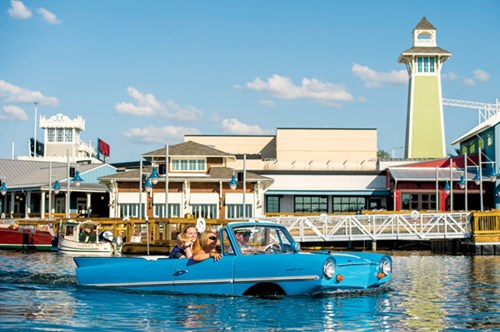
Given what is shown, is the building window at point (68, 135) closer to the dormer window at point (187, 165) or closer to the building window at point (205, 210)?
the dormer window at point (187, 165)

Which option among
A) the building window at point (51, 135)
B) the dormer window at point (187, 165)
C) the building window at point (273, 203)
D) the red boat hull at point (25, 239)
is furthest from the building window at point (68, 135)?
the red boat hull at point (25, 239)

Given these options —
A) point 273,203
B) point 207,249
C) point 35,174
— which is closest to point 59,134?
point 35,174

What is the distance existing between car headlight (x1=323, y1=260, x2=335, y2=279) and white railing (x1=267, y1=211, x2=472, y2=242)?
84.1 feet

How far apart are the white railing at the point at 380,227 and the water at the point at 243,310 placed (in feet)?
70.4

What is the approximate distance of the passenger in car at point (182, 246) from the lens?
16938 mm

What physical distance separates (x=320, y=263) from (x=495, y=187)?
47.5 m

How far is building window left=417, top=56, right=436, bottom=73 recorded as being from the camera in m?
73.8

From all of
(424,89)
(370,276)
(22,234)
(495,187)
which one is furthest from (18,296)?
(424,89)

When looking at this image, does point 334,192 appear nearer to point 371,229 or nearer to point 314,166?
point 314,166

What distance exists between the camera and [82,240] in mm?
38438

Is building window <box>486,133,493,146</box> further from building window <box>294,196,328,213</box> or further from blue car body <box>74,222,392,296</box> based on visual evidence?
blue car body <box>74,222,392,296</box>

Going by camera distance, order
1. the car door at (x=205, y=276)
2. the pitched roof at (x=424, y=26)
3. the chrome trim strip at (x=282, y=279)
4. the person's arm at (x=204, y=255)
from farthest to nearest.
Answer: the pitched roof at (x=424, y=26), the person's arm at (x=204, y=255), the car door at (x=205, y=276), the chrome trim strip at (x=282, y=279)

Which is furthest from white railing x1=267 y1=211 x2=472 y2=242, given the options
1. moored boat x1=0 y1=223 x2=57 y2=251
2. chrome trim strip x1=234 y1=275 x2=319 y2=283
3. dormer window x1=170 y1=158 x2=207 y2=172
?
chrome trim strip x1=234 y1=275 x2=319 y2=283

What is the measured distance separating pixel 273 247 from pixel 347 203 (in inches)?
1970
